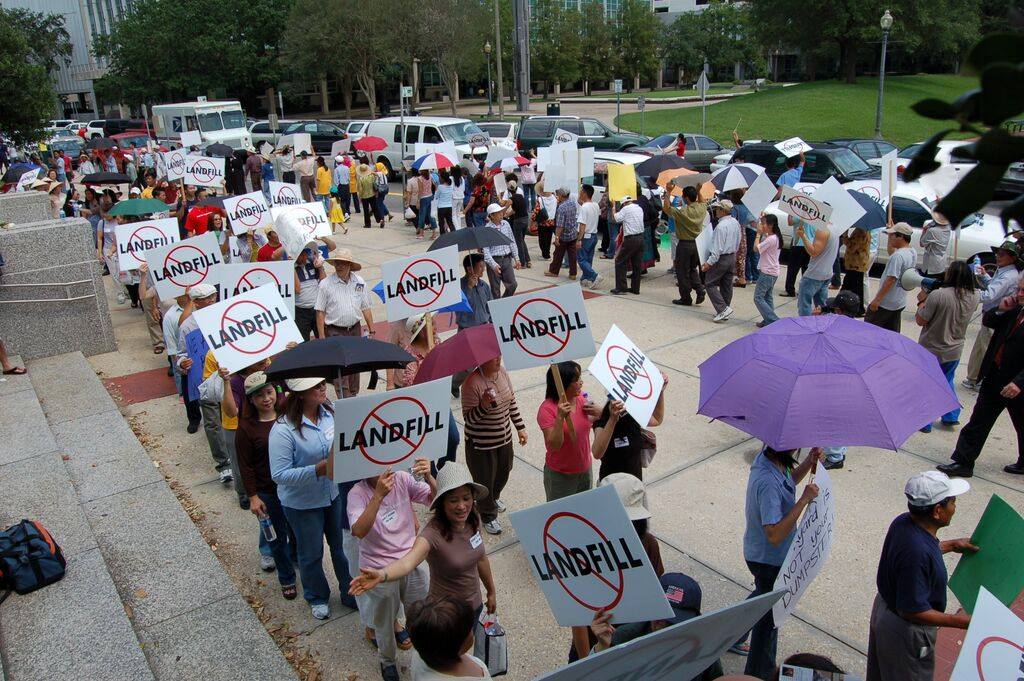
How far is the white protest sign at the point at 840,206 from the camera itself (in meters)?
9.84

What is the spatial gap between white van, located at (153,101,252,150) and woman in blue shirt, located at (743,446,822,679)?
105ft

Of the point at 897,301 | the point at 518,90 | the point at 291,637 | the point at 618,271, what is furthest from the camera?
the point at 518,90

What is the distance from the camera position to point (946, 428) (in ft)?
25.9

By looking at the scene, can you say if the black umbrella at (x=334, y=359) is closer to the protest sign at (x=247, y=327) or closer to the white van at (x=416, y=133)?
the protest sign at (x=247, y=327)

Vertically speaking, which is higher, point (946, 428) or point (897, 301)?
point (897, 301)

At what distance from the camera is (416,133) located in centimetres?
2678

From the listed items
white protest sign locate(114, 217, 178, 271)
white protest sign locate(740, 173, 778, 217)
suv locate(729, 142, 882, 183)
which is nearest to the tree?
suv locate(729, 142, 882, 183)

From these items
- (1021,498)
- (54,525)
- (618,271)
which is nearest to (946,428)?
(1021,498)

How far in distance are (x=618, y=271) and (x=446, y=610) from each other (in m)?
10.4

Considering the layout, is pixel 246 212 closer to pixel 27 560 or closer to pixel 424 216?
pixel 27 560

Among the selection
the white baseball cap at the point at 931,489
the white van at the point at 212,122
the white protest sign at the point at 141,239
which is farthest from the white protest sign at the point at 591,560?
the white van at the point at 212,122

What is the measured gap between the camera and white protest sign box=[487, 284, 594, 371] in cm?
534

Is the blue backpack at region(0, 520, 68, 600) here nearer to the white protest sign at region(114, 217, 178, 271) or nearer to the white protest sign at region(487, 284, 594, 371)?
the white protest sign at region(487, 284, 594, 371)

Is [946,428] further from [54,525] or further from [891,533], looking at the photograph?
[54,525]
